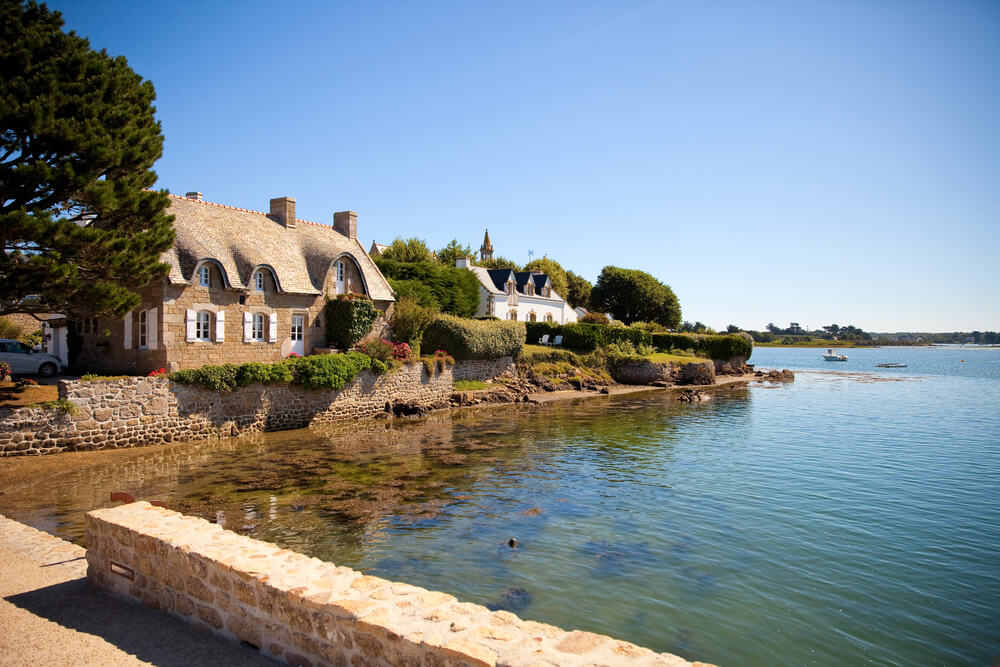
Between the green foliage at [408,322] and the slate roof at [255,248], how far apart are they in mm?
1068

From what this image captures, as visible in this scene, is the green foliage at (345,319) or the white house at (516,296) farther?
the white house at (516,296)

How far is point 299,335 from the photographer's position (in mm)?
30297

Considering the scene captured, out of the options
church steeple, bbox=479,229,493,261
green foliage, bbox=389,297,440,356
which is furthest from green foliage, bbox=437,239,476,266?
green foliage, bbox=389,297,440,356

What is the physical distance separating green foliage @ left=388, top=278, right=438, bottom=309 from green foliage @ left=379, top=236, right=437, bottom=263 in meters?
12.5

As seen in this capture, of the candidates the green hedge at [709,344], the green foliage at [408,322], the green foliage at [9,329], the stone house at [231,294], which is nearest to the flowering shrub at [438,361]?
the green foliage at [408,322]

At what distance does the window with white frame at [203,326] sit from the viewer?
25438 mm

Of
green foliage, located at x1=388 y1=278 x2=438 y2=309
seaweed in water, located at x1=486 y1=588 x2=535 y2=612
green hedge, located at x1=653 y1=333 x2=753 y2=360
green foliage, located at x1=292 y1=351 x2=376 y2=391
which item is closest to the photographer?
seaweed in water, located at x1=486 y1=588 x2=535 y2=612

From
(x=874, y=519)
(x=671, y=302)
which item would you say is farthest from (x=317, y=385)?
(x=671, y=302)

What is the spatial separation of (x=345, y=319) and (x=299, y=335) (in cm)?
248

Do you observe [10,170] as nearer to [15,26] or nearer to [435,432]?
[15,26]

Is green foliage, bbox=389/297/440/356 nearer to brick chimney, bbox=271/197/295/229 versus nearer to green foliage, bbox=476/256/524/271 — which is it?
brick chimney, bbox=271/197/295/229

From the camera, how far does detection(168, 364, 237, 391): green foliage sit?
22.2m

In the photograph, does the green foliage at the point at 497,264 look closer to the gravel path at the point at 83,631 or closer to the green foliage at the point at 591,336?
the green foliage at the point at 591,336

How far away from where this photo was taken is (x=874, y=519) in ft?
50.6
